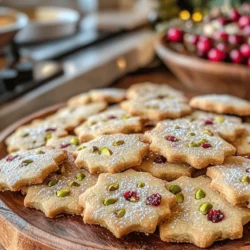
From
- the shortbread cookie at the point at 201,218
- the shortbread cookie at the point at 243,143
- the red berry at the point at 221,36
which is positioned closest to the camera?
the shortbread cookie at the point at 201,218

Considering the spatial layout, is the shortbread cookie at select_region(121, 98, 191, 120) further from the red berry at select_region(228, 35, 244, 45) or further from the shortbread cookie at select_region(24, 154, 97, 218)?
the red berry at select_region(228, 35, 244, 45)

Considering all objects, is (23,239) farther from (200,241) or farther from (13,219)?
(200,241)

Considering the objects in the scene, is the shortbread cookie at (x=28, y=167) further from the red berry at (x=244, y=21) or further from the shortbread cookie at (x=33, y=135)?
the red berry at (x=244, y=21)

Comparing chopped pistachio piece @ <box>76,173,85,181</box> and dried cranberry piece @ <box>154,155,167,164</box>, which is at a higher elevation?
dried cranberry piece @ <box>154,155,167,164</box>

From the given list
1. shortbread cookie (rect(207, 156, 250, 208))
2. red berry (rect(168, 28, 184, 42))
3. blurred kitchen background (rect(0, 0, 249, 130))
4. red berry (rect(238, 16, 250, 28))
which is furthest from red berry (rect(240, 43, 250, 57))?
shortbread cookie (rect(207, 156, 250, 208))

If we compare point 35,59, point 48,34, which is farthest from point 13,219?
point 48,34

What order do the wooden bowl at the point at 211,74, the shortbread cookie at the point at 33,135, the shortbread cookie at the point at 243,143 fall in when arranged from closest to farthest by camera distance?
1. the shortbread cookie at the point at 243,143
2. the shortbread cookie at the point at 33,135
3. the wooden bowl at the point at 211,74

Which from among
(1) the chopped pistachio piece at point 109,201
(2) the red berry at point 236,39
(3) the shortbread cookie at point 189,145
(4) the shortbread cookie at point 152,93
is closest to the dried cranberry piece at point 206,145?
(3) the shortbread cookie at point 189,145
